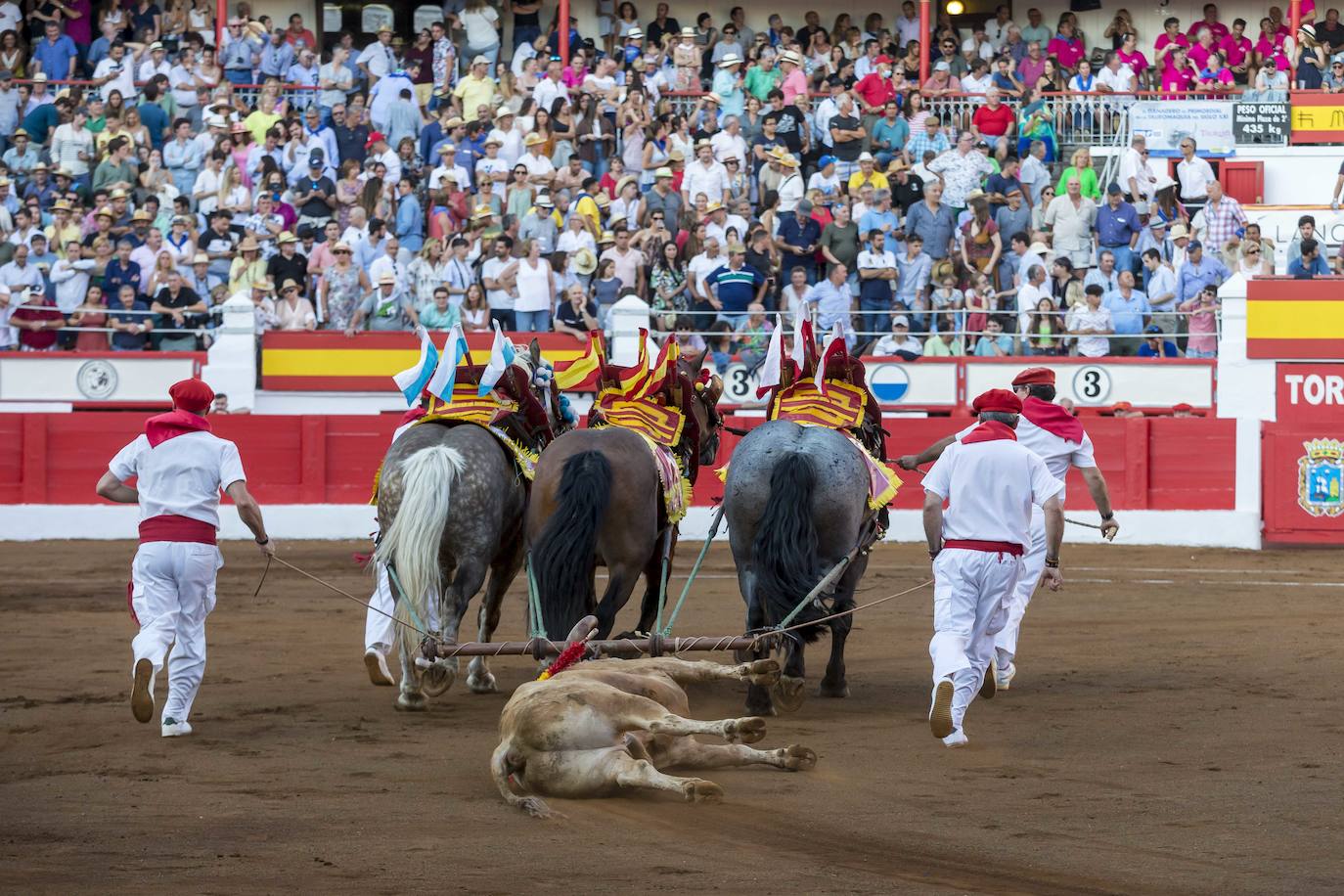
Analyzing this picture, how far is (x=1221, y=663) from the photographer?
37.1ft

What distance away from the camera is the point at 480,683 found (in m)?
10.4

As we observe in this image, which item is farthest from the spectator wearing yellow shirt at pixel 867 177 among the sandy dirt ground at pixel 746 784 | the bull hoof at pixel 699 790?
the bull hoof at pixel 699 790

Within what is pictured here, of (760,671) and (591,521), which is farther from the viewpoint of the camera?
(591,521)

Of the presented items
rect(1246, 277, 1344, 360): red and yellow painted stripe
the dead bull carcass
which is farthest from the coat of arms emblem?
the dead bull carcass

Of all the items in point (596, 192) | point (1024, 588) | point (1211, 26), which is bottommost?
point (1024, 588)

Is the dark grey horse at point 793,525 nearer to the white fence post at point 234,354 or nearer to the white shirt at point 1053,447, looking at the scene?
the white shirt at point 1053,447

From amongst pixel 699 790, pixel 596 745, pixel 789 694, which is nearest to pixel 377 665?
pixel 789 694

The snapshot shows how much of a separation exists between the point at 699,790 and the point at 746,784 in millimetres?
645

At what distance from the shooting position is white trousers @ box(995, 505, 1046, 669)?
1018 cm

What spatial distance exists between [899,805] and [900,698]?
9.51 ft

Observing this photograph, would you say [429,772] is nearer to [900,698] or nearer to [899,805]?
[899,805]

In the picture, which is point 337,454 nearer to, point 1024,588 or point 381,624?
point 381,624

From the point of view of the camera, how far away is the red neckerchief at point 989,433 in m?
8.63

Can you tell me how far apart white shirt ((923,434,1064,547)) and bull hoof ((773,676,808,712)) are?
117 cm
